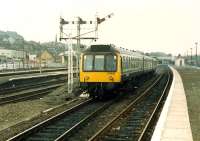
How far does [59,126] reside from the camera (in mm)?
14984

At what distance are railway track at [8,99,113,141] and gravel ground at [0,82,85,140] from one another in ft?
1.86

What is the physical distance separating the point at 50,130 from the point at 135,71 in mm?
16385

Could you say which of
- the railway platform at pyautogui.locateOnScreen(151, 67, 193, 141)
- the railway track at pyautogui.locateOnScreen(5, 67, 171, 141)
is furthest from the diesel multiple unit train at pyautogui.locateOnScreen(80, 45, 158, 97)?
the railway platform at pyautogui.locateOnScreen(151, 67, 193, 141)

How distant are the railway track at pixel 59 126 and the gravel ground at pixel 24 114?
0.57m

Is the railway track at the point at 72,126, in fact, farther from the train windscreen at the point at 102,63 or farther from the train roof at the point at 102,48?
the train roof at the point at 102,48

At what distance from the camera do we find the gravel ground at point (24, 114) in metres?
14.6

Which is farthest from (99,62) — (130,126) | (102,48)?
(130,126)

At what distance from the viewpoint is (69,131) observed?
43.6 ft

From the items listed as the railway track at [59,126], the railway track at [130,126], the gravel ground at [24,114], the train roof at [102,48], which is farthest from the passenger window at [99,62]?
the railway track at [59,126]

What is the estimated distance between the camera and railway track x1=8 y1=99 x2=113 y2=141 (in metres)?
12.9

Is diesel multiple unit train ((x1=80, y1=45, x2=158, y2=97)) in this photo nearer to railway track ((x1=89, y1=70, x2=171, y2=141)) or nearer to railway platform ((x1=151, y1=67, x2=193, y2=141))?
railway track ((x1=89, y1=70, x2=171, y2=141))

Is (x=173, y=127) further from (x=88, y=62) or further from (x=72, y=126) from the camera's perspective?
(x=88, y=62)

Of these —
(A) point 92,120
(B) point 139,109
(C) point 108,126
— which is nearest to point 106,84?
(B) point 139,109

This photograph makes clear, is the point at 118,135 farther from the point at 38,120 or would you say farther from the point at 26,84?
the point at 26,84
